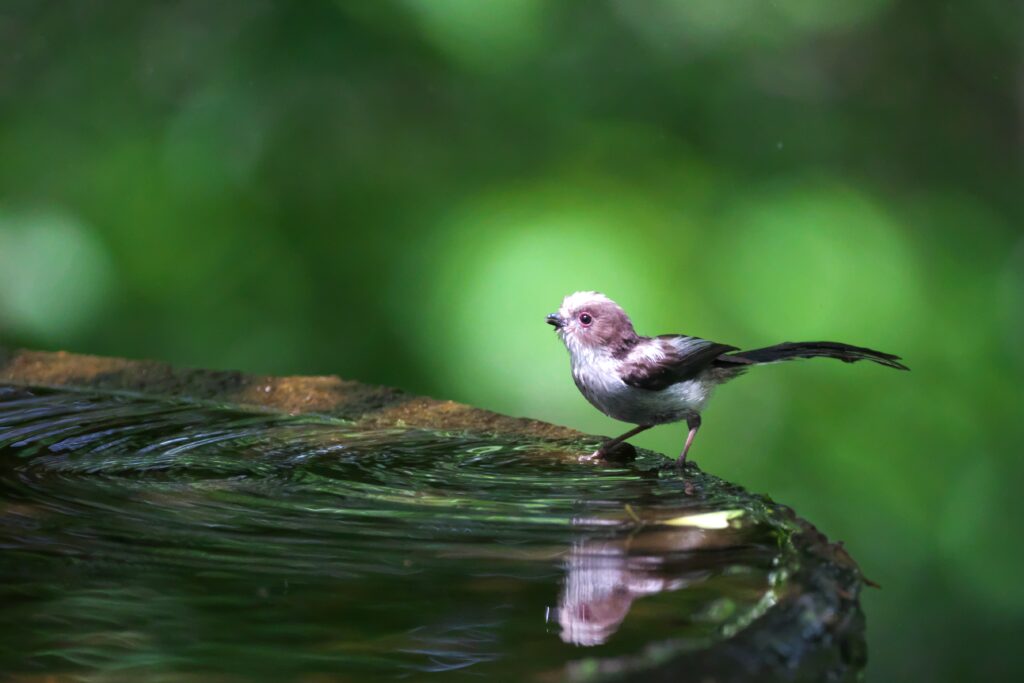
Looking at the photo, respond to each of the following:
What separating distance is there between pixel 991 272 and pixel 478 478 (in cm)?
429

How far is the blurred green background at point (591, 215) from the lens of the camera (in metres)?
5.45

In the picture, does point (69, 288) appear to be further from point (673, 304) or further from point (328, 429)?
point (328, 429)

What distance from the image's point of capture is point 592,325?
3.19 m

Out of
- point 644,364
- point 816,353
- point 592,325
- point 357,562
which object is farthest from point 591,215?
point 357,562

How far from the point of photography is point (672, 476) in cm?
255

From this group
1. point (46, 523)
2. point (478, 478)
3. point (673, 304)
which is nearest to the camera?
point (46, 523)

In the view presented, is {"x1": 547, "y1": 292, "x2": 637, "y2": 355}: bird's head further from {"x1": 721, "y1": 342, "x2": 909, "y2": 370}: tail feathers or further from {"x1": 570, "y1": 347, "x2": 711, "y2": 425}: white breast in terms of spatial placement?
{"x1": 721, "y1": 342, "x2": 909, "y2": 370}: tail feathers

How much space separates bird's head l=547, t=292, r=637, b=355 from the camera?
3.14 m

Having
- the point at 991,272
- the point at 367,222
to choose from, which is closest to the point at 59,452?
→ the point at 367,222

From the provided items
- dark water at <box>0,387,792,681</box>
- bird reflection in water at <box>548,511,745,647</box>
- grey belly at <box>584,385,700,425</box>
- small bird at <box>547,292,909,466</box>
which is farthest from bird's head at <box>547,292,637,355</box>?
bird reflection in water at <box>548,511,745,647</box>

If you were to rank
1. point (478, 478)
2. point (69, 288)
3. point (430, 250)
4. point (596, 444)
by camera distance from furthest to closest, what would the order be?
point (69, 288), point (430, 250), point (596, 444), point (478, 478)

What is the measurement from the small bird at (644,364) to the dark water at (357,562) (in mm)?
380

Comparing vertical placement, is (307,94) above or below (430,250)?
above

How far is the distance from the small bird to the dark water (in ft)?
1.25
